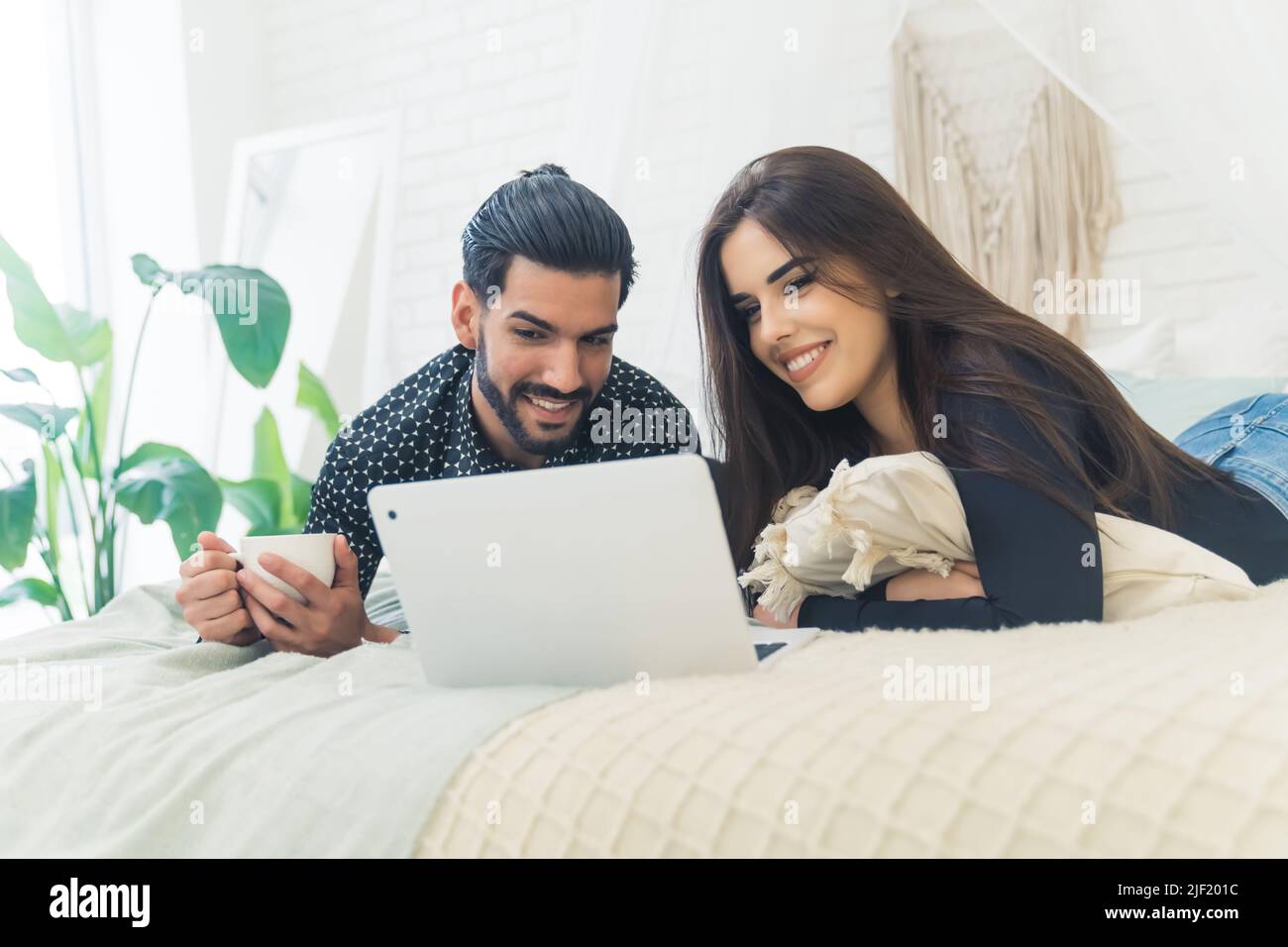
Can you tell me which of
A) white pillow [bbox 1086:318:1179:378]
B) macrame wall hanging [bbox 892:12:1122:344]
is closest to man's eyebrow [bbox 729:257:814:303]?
white pillow [bbox 1086:318:1179:378]

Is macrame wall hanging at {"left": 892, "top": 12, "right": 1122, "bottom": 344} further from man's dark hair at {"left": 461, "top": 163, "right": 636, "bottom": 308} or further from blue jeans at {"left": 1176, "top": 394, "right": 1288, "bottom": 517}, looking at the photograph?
man's dark hair at {"left": 461, "top": 163, "right": 636, "bottom": 308}

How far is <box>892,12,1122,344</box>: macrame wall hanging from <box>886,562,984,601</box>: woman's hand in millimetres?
1397

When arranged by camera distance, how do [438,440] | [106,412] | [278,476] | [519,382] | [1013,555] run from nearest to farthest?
1. [1013,555]
2. [519,382]
3. [438,440]
4. [106,412]
5. [278,476]

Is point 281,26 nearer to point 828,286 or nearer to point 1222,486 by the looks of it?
point 828,286

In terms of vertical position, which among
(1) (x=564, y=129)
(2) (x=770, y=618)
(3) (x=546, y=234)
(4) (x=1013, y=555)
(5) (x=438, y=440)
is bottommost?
(2) (x=770, y=618)

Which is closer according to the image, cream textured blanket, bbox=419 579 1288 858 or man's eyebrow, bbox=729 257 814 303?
cream textured blanket, bbox=419 579 1288 858

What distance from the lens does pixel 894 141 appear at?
2.49 meters

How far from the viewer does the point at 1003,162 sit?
241 centimetres

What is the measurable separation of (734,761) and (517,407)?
92 cm

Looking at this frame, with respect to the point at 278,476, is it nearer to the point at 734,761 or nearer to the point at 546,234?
the point at 546,234

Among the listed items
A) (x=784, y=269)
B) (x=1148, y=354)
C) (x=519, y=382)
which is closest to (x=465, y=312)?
(x=519, y=382)

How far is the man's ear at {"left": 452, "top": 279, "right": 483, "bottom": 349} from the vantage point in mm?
1581
